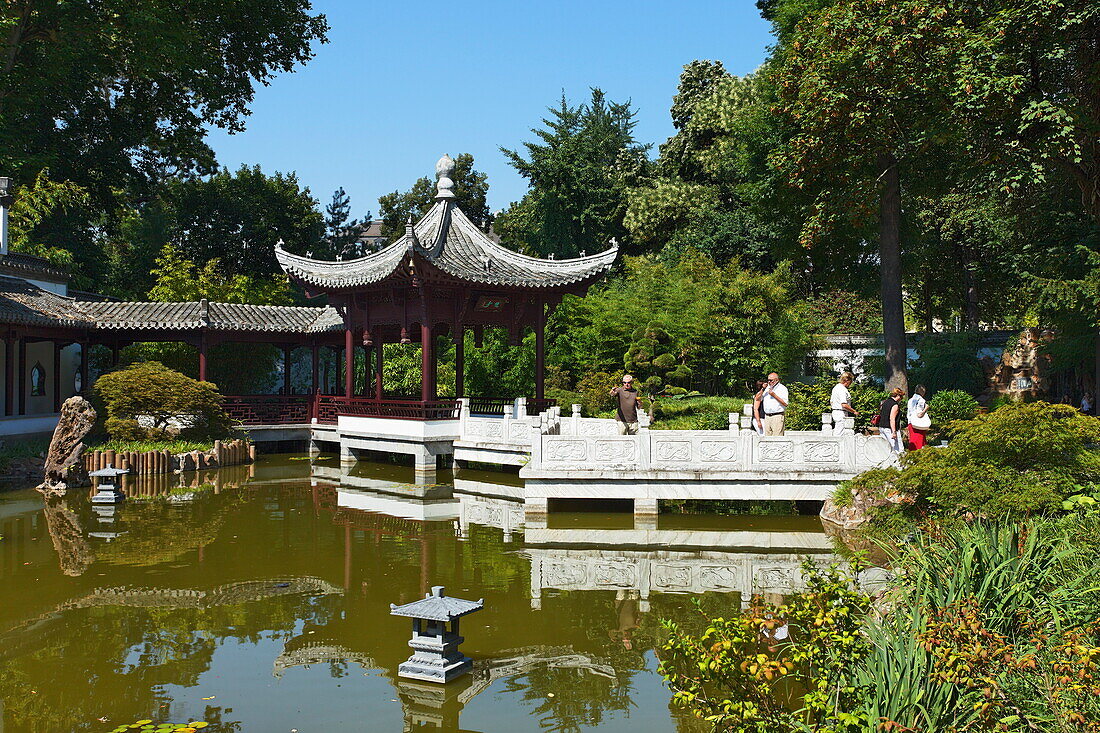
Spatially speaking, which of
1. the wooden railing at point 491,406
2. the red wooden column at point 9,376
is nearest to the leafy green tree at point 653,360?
the wooden railing at point 491,406

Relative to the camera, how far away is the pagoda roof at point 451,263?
18172 mm

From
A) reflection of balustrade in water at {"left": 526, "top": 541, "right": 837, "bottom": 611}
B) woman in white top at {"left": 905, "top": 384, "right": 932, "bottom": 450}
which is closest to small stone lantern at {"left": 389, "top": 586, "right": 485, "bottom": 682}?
reflection of balustrade in water at {"left": 526, "top": 541, "right": 837, "bottom": 611}

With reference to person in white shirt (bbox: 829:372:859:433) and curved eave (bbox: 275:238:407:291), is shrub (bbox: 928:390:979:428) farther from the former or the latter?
curved eave (bbox: 275:238:407:291)

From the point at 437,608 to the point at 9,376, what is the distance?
684 inches

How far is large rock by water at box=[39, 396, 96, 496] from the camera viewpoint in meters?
15.3

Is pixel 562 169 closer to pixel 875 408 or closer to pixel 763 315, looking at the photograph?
pixel 763 315

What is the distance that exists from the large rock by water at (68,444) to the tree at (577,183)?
19.9 m

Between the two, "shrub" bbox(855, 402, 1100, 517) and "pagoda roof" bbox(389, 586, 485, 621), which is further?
"shrub" bbox(855, 402, 1100, 517)

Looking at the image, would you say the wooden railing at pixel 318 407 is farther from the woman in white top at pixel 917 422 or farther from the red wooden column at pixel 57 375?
the woman in white top at pixel 917 422

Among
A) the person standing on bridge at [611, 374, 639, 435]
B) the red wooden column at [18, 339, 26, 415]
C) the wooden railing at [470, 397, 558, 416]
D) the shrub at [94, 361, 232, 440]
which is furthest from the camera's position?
the red wooden column at [18, 339, 26, 415]

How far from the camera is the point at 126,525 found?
12.1 metres

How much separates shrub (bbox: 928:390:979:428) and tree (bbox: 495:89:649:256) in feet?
51.0

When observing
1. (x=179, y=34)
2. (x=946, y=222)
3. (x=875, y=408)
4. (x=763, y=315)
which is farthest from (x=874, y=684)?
(x=946, y=222)

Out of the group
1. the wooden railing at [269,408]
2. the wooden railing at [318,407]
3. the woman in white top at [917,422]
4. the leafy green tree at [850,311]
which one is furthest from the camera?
the leafy green tree at [850,311]
